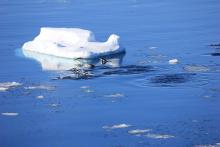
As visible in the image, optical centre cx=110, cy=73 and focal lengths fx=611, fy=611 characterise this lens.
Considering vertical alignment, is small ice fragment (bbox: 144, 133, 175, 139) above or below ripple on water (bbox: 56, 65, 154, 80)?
below

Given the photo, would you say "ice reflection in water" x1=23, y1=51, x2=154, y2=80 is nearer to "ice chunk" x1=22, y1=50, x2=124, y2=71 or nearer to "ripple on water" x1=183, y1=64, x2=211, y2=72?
"ice chunk" x1=22, y1=50, x2=124, y2=71

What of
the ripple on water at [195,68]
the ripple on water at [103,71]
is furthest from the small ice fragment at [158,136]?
the ripple on water at [195,68]

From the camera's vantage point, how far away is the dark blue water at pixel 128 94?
1035 centimetres

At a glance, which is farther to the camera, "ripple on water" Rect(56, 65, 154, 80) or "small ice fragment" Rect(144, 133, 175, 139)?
"ripple on water" Rect(56, 65, 154, 80)

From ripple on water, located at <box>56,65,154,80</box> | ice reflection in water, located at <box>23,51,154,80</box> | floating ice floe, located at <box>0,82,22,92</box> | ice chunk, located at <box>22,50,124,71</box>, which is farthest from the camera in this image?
ice chunk, located at <box>22,50,124,71</box>

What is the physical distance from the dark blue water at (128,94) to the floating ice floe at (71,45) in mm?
535

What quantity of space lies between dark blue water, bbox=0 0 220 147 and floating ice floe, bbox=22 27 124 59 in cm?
54

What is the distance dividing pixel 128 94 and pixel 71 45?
17.5 feet

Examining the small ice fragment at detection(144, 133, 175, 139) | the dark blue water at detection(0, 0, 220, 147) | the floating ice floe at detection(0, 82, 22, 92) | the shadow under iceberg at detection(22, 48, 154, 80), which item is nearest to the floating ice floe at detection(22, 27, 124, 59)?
the shadow under iceberg at detection(22, 48, 154, 80)

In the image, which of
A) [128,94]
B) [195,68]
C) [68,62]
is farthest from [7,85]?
[195,68]

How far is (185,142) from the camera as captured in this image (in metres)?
9.76

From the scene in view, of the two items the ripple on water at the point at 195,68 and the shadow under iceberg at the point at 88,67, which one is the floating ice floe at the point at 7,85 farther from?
the ripple on water at the point at 195,68

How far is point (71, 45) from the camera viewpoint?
17.8 meters

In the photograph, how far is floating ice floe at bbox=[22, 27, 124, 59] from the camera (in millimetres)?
16894
